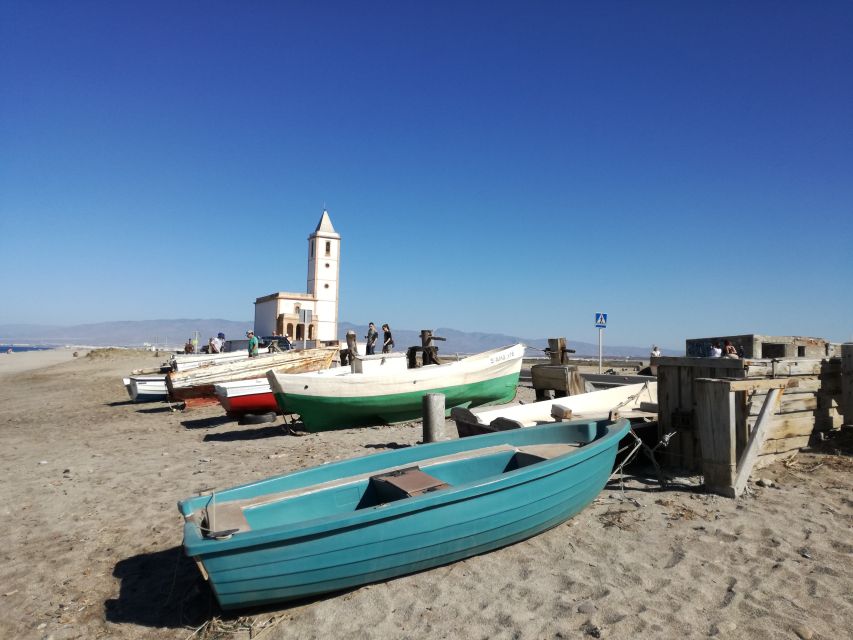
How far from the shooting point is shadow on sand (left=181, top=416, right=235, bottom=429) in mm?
12828

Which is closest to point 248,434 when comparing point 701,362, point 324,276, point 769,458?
point 701,362

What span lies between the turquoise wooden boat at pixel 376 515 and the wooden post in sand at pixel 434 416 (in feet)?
7.66

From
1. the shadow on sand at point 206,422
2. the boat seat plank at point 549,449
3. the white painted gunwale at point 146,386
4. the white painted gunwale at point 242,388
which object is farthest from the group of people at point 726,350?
the white painted gunwale at point 146,386

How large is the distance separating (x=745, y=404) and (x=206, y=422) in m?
11.7

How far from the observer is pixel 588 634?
356cm

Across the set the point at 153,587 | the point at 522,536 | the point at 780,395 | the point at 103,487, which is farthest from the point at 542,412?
the point at 103,487

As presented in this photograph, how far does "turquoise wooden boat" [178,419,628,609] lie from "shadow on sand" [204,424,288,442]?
6.42m

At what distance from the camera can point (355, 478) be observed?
4961 millimetres

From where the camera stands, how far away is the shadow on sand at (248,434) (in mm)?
10930

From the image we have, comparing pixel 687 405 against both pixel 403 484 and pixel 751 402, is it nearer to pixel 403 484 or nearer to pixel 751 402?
pixel 751 402

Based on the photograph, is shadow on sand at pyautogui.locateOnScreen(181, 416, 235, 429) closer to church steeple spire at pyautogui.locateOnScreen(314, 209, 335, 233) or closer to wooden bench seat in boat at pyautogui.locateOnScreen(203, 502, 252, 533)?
wooden bench seat in boat at pyautogui.locateOnScreen(203, 502, 252, 533)

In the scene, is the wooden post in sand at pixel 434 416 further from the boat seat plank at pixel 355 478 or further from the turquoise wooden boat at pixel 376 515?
the turquoise wooden boat at pixel 376 515

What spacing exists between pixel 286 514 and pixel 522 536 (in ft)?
6.78

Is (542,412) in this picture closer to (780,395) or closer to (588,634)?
(780,395)
